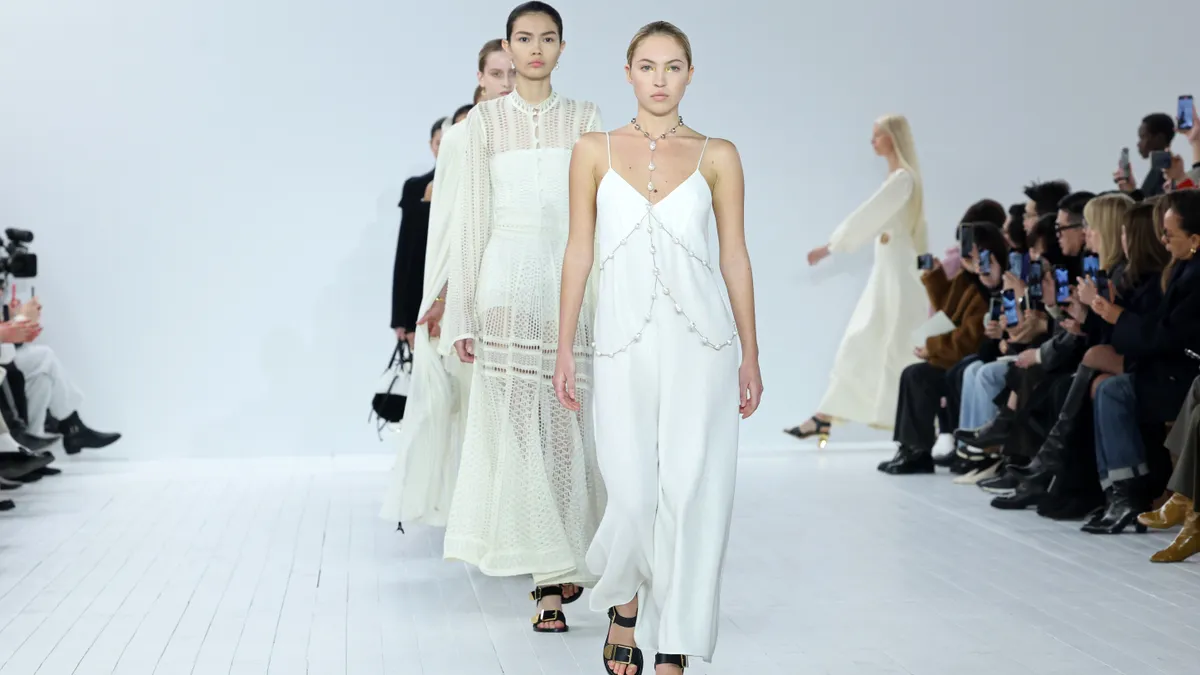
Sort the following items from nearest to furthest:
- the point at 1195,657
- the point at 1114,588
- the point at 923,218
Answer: the point at 1195,657, the point at 1114,588, the point at 923,218

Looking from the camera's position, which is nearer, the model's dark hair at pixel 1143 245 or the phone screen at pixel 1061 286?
the model's dark hair at pixel 1143 245

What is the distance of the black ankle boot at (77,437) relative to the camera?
7410 millimetres

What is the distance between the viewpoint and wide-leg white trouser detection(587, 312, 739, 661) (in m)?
2.82

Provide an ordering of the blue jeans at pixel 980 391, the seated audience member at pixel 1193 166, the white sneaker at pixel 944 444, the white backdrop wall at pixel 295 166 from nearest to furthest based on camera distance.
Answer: the seated audience member at pixel 1193 166
the blue jeans at pixel 980 391
the white sneaker at pixel 944 444
the white backdrop wall at pixel 295 166

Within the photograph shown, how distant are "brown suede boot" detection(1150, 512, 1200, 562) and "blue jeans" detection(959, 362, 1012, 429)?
5.05 feet

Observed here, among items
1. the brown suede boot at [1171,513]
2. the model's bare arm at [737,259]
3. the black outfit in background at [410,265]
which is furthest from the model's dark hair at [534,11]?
the brown suede boot at [1171,513]

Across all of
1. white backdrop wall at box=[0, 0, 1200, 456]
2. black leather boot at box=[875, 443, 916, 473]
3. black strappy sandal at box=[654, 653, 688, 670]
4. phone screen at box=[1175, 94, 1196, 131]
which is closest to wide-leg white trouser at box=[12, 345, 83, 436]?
white backdrop wall at box=[0, 0, 1200, 456]

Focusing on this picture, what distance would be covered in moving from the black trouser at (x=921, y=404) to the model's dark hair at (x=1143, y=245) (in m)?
1.68

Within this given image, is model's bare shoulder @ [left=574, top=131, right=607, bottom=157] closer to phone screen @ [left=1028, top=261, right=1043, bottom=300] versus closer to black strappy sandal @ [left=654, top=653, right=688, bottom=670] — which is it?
black strappy sandal @ [left=654, top=653, right=688, bottom=670]

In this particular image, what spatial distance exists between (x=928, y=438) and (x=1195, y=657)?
10.8 feet

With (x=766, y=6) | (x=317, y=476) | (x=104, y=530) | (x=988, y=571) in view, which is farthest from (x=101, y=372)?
(x=988, y=571)

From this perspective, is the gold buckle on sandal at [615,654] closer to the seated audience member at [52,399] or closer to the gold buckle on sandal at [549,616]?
the gold buckle on sandal at [549,616]

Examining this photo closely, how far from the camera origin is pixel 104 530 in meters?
5.21

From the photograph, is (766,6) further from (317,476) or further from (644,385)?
(644,385)
